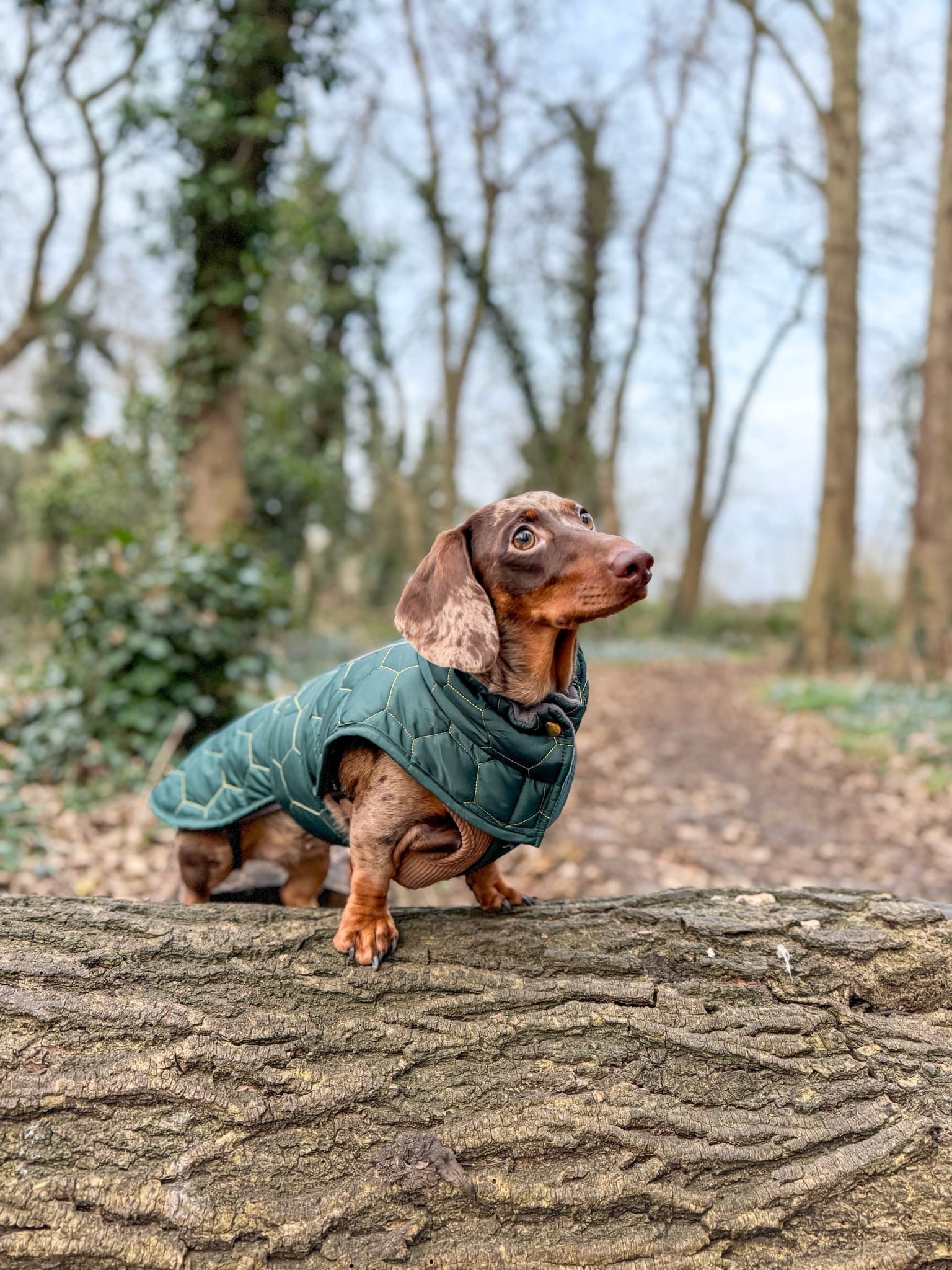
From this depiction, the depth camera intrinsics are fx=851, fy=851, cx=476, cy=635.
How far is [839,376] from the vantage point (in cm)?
1184

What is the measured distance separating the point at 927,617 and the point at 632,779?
188 inches

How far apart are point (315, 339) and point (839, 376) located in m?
10.7

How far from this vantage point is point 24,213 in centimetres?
886

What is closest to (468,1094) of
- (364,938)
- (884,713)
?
(364,938)

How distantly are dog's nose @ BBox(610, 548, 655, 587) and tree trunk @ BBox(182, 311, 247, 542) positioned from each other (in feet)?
20.2

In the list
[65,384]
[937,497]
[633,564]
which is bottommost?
[633,564]

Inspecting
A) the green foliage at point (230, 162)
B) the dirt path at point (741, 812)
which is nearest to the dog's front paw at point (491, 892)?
the dirt path at point (741, 812)

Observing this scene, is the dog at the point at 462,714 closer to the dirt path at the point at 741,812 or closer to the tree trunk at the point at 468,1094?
the tree trunk at the point at 468,1094

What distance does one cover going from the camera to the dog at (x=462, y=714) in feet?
5.97

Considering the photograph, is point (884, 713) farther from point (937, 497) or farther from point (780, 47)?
point (780, 47)

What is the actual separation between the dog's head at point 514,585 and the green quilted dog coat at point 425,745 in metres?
0.11

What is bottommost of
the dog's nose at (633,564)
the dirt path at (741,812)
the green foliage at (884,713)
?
the dirt path at (741,812)

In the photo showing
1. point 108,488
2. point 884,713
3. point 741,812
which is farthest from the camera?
point 108,488

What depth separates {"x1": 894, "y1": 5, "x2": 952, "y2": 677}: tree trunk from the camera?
31.3ft
